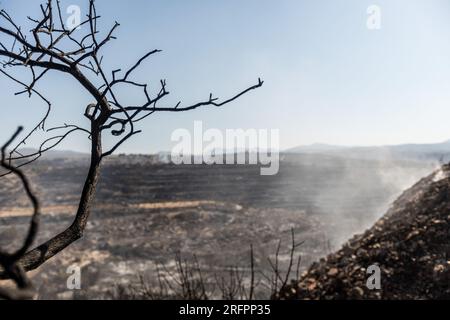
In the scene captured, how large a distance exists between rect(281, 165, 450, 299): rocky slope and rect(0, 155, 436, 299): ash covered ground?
30.5 inches

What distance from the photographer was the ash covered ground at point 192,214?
1005 cm

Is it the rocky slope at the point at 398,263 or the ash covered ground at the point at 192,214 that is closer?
the rocky slope at the point at 398,263

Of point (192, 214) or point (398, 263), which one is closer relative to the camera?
point (398, 263)

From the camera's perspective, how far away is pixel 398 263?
199 inches

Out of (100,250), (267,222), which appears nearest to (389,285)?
(100,250)

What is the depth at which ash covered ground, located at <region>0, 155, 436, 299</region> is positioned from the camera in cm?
1005

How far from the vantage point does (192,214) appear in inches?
577

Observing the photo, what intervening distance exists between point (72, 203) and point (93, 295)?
10.4 meters

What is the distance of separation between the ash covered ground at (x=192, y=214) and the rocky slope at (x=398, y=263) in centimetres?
77

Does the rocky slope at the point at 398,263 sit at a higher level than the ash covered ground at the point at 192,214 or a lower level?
higher

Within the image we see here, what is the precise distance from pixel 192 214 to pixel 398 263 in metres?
10.2

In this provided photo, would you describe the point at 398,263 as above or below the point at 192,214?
above
